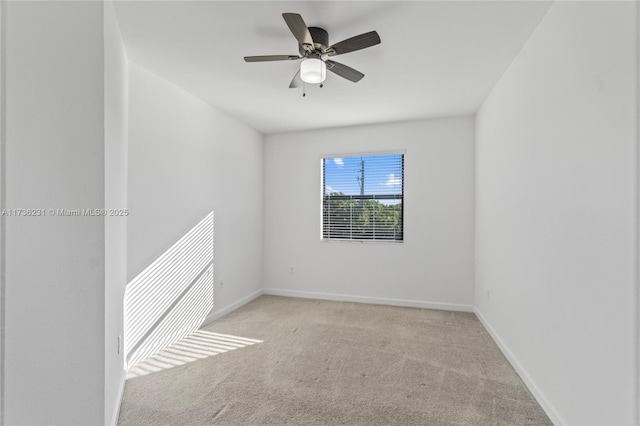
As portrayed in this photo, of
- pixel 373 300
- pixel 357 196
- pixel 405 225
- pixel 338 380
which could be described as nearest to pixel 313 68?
pixel 338 380

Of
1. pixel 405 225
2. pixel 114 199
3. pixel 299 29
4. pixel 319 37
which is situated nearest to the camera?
pixel 299 29

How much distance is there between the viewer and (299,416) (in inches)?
75.2

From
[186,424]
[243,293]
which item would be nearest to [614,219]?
[186,424]

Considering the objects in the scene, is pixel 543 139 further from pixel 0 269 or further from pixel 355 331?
pixel 0 269

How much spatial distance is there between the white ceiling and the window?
3.35ft

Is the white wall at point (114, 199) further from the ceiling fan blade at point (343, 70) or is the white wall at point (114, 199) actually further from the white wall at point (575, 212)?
the white wall at point (575, 212)

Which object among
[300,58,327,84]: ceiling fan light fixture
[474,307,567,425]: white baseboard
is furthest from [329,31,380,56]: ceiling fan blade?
[474,307,567,425]: white baseboard

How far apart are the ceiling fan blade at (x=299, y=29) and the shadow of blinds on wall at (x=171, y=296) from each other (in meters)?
2.23

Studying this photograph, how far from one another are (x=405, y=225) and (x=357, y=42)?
2.82 m

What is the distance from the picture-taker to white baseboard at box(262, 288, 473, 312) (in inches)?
160

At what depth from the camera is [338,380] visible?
2.33 meters

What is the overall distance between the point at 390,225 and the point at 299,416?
2.97 metres

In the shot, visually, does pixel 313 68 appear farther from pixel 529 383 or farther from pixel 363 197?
→ pixel 529 383

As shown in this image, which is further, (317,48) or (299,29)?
(317,48)
